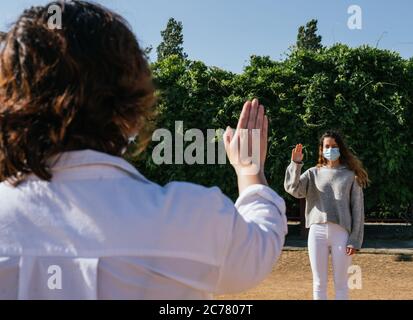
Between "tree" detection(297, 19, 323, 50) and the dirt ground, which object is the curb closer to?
A: the dirt ground

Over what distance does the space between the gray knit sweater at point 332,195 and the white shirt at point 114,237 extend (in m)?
4.30

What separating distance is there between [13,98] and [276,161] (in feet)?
28.8

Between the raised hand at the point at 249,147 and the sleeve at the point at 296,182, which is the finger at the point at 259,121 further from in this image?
the sleeve at the point at 296,182

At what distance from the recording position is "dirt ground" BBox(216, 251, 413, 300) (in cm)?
615

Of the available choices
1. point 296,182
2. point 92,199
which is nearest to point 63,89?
point 92,199

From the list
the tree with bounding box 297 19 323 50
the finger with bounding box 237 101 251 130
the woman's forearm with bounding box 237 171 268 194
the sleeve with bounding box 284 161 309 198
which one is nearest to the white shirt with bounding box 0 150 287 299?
the woman's forearm with bounding box 237 171 268 194

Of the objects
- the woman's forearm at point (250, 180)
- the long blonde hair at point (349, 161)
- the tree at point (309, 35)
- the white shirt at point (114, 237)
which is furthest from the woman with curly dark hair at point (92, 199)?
the tree at point (309, 35)

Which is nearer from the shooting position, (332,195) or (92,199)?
(92,199)

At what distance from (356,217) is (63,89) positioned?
15.0 ft

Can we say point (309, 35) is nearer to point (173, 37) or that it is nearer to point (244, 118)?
point (173, 37)

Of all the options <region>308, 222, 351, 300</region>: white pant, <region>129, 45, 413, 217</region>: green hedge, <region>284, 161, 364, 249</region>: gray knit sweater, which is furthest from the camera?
<region>129, 45, 413, 217</region>: green hedge

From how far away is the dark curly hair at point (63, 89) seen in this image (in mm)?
1200

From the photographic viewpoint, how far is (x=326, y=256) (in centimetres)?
532
